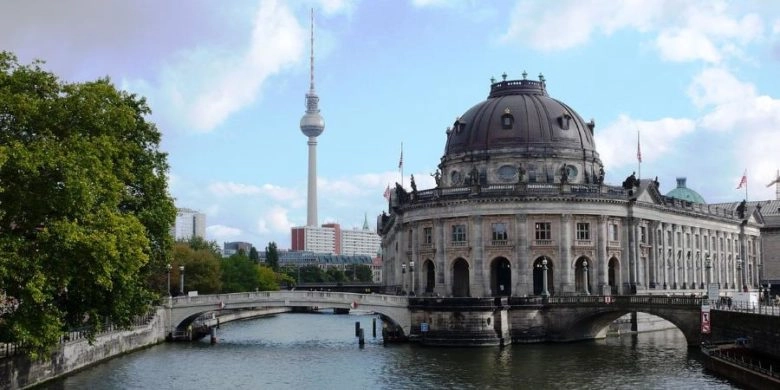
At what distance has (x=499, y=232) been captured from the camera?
3725 inches

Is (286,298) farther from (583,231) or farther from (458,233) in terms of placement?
(583,231)

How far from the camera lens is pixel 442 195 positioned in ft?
318

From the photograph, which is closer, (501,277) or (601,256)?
(601,256)

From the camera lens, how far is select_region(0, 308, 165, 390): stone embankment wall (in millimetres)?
50438

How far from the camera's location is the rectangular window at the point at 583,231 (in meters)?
95.2

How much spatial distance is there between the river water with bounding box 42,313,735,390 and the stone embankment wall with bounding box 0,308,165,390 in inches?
33.8

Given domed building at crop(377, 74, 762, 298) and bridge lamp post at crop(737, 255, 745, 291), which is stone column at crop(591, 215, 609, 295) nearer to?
domed building at crop(377, 74, 762, 298)

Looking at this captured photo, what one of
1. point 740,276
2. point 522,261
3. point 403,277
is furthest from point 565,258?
point 740,276

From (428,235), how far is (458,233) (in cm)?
443

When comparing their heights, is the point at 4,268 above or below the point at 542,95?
below

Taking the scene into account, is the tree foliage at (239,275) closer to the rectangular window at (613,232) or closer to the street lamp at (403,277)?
the street lamp at (403,277)

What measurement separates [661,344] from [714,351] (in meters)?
23.7

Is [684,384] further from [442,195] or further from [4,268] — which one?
[442,195]

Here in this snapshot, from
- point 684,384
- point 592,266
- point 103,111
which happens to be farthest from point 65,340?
point 592,266
